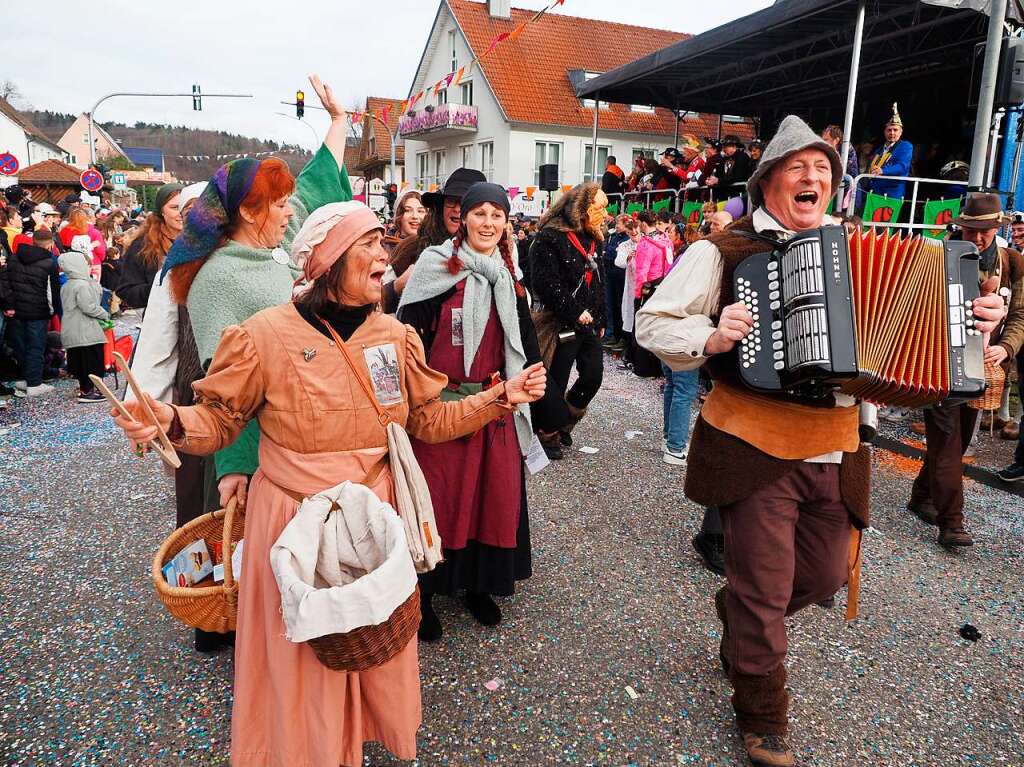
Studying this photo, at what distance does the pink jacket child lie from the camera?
878cm

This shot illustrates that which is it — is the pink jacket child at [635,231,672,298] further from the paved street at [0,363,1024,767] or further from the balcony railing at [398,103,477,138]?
the balcony railing at [398,103,477,138]

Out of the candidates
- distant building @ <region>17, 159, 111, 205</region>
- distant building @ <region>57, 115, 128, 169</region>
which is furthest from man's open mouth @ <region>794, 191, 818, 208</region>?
distant building @ <region>57, 115, 128, 169</region>

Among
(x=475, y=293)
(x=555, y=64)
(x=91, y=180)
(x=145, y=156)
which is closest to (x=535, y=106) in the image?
(x=555, y=64)

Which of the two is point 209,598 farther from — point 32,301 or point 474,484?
point 32,301

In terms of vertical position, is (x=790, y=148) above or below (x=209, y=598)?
above

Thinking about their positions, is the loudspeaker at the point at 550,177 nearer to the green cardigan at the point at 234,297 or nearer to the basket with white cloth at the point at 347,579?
the green cardigan at the point at 234,297

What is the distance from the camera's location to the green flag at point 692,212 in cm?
1097

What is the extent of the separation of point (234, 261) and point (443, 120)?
3011 centimetres

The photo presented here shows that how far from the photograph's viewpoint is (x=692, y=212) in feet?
37.3

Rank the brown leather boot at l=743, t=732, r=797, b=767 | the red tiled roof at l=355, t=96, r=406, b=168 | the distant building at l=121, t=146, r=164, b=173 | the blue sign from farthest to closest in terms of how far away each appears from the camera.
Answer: the distant building at l=121, t=146, r=164, b=173
the red tiled roof at l=355, t=96, r=406, b=168
the blue sign
the brown leather boot at l=743, t=732, r=797, b=767

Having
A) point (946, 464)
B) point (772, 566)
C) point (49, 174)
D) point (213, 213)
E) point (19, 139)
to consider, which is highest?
point (19, 139)

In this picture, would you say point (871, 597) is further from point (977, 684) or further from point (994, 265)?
point (994, 265)

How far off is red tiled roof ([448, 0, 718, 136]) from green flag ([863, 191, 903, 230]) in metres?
21.2

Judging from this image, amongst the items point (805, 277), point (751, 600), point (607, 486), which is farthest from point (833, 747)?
point (607, 486)
